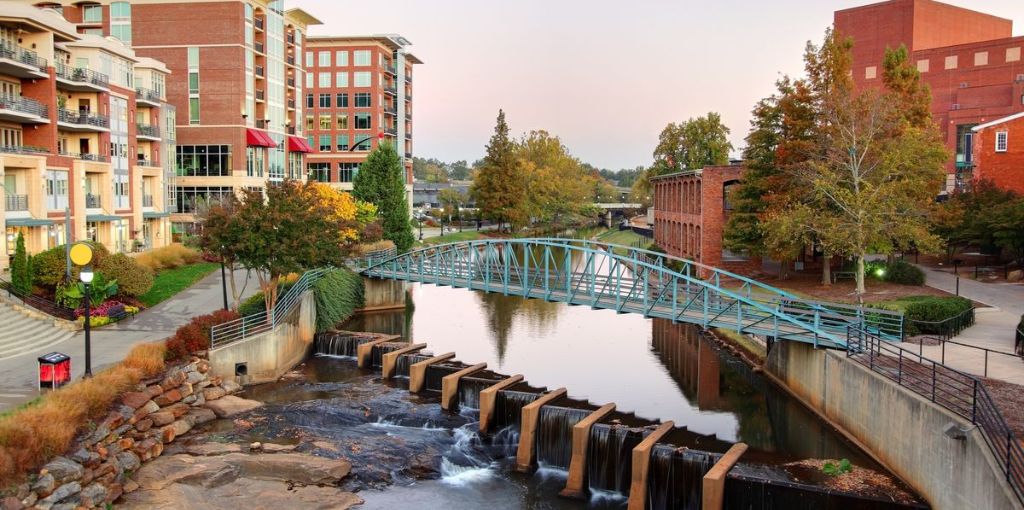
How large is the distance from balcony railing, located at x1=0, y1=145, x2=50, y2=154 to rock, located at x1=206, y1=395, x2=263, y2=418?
61.5ft

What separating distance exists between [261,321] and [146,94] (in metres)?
29.5

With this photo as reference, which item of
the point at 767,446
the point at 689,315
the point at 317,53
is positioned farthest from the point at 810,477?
the point at 317,53

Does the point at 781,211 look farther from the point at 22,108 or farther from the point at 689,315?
the point at 22,108

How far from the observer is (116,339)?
29.7m

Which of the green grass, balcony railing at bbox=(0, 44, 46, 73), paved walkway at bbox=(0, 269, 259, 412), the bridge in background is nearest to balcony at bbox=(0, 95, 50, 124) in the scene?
balcony railing at bbox=(0, 44, 46, 73)

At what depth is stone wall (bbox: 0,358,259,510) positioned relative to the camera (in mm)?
18172

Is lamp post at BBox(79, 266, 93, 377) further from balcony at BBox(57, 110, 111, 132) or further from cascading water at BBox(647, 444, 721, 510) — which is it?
balcony at BBox(57, 110, 111, 132)

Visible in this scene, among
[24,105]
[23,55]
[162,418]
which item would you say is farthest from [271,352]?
[23,55]

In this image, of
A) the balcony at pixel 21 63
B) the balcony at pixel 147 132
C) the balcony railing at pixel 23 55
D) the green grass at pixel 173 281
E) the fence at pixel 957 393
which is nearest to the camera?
the fence at pixel 957 393

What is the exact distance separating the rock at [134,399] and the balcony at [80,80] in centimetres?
2718

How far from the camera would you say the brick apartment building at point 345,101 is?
9304 cm

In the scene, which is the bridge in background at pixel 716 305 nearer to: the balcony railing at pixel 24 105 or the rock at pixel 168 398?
the rock at pixel 168 398

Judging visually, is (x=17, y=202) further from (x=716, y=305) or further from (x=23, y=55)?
(x=716, y=305)

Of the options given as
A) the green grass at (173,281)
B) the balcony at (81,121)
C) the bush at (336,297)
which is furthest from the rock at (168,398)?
the balcony at (81,121)
